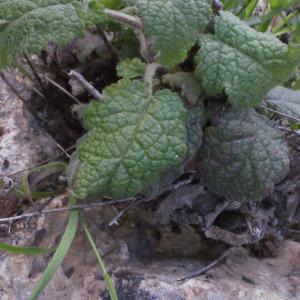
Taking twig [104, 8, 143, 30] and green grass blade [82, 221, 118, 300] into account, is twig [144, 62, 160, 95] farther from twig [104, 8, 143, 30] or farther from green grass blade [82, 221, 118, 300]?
green grass blade [82, 221, 118, 300]

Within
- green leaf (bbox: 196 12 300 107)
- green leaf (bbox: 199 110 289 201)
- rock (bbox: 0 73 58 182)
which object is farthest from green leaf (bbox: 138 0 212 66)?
rock (bbox: 0 73 58 182)

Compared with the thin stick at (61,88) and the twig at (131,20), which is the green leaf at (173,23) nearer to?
the twig at (131,20)

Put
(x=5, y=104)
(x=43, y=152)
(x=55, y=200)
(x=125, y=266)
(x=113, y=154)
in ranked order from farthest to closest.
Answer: (x=5, y=104) < (x=43, y=152) < (x=55, y=200) < (x=125, y=266) < (x=113, y=154)

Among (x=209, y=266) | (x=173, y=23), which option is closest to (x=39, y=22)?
(x=173, y=23)

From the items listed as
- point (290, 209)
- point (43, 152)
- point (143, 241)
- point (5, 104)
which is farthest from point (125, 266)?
point (5, 104)

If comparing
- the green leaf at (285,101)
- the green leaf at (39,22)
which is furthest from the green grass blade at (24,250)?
the green leaf at (285,101)

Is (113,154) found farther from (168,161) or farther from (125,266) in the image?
(125,266)

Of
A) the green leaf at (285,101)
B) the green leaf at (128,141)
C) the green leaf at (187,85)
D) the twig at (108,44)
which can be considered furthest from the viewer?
the twig at (108,44)
